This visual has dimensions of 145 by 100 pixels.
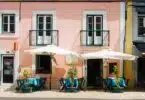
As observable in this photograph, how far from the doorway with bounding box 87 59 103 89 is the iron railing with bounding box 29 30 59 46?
104 inches

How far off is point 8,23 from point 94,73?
20.6ft

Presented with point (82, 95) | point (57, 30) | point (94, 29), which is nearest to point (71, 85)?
point (82, 95)

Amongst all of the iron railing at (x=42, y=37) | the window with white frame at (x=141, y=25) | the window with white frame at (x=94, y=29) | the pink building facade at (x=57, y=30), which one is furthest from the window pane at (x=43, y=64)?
the window with white frame at (x=141, y=25)

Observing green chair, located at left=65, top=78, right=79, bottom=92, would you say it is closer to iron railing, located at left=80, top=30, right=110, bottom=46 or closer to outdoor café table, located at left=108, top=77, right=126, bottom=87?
outdoor café table, located at left=108, top=77, right=126, bottom=87

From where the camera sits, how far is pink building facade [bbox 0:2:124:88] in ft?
113

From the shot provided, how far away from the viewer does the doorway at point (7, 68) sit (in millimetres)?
34875

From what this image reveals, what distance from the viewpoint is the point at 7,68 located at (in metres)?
35.0

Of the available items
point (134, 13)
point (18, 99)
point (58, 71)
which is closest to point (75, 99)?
point (18, 99)

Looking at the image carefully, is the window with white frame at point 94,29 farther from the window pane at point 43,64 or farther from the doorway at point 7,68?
the doorway at point 7,68

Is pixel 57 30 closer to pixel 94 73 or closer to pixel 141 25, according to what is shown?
pixel 94 73

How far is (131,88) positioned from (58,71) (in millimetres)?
4651

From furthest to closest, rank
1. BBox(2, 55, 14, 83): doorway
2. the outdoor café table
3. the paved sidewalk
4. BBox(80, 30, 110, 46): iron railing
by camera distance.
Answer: BBox(2, 55, 14, 83): doorway → BBox(80, 30, 110, 46): iron railing → the outdoor café table → the paved sidewalk

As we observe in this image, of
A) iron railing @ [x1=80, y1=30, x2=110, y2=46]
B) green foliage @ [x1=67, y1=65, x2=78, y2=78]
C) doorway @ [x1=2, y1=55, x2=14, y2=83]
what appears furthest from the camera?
doorway @ [x1=2, y1=55, x2=14, y2=83]

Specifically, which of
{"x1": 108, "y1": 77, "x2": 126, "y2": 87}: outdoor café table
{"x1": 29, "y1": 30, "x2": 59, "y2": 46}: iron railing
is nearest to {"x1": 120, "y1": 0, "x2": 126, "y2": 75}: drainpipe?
{"x1": 108, "y1": 77, "x2": 126, "y2": 87}: outdoor café table
